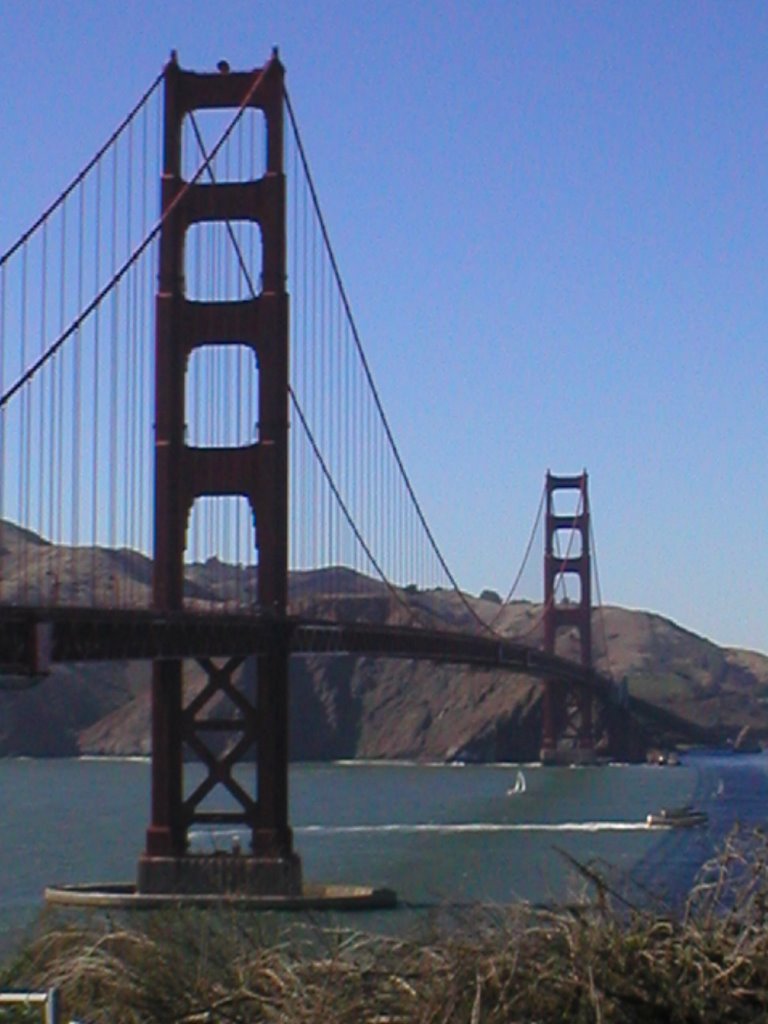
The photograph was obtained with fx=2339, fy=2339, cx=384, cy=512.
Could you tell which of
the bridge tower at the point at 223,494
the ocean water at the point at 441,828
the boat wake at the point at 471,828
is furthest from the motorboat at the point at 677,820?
the bridge tower at the point at 223,494

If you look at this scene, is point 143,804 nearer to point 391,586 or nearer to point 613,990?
point 391,586

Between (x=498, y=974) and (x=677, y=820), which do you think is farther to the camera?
(x=677, y=820)

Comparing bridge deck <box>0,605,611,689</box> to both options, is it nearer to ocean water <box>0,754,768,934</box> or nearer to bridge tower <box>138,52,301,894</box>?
bridge tower <box>138,52,301,894</box>

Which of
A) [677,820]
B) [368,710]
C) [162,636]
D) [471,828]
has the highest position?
[368,710]

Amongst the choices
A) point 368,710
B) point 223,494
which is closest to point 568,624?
point 368,710

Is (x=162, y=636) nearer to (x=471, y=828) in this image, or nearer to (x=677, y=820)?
(x=471, y=828)

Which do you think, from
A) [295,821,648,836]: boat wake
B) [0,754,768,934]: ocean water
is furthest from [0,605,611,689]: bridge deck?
[295,821,648,836]: boat wake
